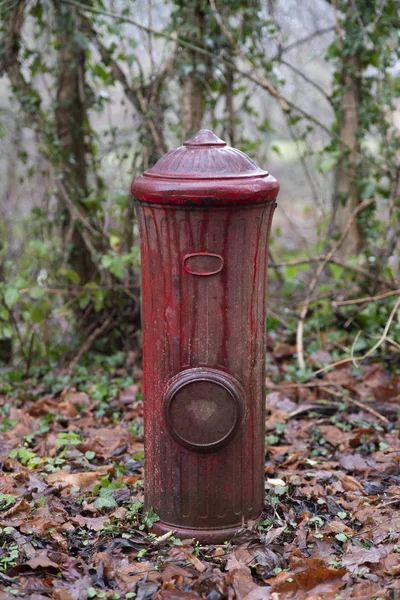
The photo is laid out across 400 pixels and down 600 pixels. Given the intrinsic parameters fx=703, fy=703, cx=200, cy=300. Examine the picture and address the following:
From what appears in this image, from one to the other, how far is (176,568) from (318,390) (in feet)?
6.97

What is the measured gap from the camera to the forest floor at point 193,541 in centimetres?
248

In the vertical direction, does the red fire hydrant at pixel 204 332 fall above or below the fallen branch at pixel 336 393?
above

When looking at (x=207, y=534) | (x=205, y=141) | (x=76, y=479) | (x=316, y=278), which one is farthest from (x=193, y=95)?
(x=207, y=534)

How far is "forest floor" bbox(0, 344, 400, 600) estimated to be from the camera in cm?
248

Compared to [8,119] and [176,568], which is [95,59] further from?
[176,568]

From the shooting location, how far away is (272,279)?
6516 mm

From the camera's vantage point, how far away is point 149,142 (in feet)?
16.8

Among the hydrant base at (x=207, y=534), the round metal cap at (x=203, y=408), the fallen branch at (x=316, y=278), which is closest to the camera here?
the round metal cap at (x=203, y=408)

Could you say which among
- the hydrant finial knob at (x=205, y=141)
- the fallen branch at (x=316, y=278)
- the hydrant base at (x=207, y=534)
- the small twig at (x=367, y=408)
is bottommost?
the small twig at (x=367, y=408)

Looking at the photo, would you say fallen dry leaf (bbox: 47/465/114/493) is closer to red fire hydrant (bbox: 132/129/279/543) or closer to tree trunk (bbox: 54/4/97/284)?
red fire hydrant (bbox: 132/129/279/543)

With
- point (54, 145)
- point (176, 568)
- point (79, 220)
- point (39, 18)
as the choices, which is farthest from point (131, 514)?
point (39, 18)

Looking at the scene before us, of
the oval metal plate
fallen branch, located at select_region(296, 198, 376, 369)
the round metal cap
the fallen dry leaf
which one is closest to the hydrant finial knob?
the oval metal plate

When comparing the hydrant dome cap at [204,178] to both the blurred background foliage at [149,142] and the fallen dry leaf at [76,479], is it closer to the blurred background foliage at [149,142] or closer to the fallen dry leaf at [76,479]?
the fallen dry leaf at [76,479]

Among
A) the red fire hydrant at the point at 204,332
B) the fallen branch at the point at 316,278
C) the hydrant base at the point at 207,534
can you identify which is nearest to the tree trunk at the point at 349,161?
the fallen branch at the point at 316,278
